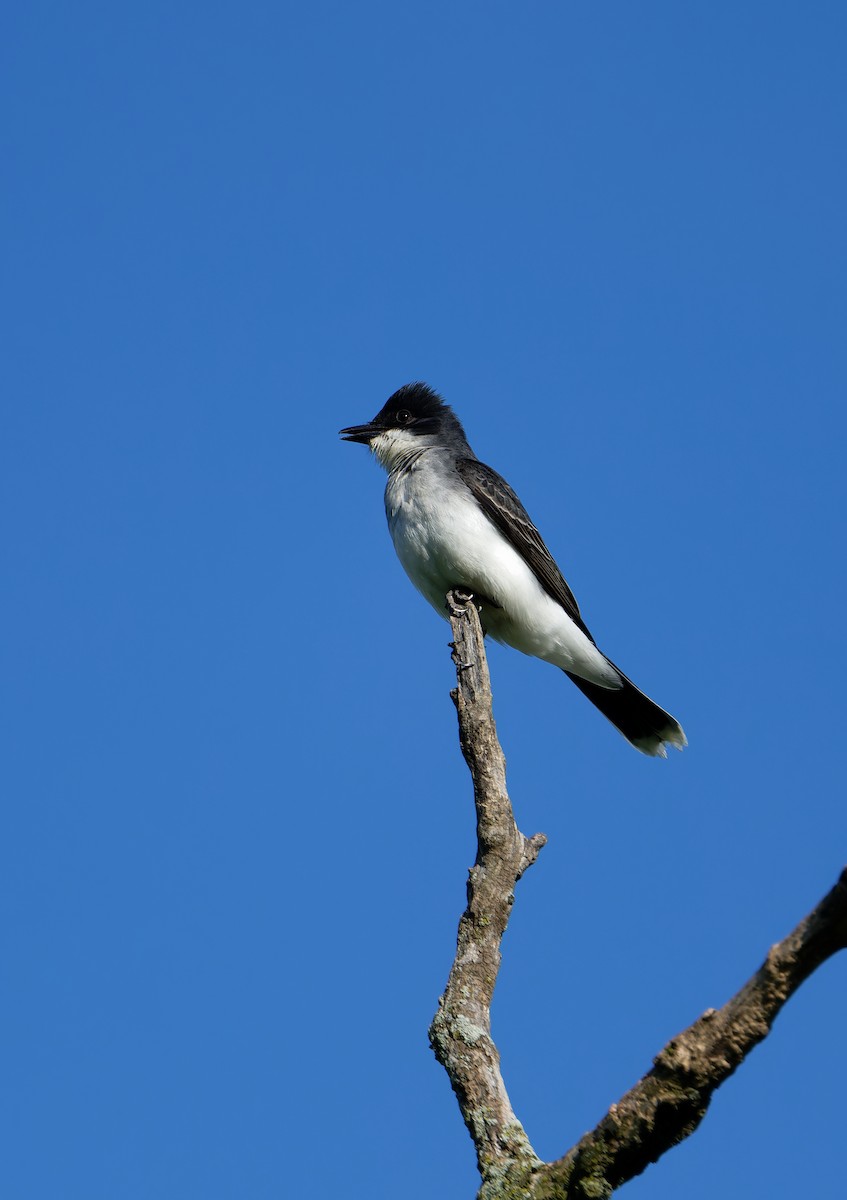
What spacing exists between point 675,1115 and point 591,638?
5772mm

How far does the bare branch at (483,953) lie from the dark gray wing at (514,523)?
2.26 metres

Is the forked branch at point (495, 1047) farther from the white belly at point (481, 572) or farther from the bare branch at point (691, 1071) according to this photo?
the white belly at point (481, 572)

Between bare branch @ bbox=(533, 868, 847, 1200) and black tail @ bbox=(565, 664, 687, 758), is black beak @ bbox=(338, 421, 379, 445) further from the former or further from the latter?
bare branch @ bbox=(533, 868, 847, 1200)

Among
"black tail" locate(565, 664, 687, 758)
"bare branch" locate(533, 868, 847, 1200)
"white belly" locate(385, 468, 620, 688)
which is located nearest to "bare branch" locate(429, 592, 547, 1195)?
"bare branch" locate(533, 868, 847, 1200)

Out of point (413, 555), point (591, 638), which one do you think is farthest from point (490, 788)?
point (591, 638)

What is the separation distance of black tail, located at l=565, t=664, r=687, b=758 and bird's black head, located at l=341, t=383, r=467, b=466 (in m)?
2.27

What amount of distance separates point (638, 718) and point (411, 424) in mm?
2923

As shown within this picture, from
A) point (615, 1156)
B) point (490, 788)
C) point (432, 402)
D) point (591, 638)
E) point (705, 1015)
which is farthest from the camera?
point (432, 402)

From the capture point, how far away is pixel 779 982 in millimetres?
3158

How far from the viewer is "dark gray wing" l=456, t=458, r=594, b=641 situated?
8562mm

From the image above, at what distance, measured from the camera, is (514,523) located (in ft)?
28.3

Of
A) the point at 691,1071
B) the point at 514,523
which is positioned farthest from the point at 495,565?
the point at 691,1071

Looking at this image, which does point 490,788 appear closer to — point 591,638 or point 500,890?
point 500,890

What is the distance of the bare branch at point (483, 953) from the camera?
14.1ft
